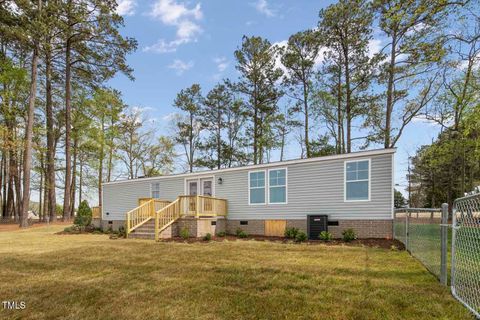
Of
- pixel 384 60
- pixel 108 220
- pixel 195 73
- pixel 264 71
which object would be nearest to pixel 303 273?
pixel 108 220

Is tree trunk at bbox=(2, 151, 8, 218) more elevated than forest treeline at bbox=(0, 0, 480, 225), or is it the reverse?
forest treeline at bbox=(0, 0, 480, 225)

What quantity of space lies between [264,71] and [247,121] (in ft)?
13.0

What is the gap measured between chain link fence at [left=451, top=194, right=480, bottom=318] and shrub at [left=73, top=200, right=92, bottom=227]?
16.4 metres

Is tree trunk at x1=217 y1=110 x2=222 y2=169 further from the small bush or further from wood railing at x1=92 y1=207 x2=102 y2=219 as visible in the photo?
the small bush

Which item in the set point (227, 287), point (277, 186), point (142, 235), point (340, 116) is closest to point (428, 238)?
point (227, 287)

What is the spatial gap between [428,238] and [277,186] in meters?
6.50

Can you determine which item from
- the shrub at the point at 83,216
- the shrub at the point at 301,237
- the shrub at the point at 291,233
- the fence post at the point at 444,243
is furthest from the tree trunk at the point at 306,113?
the fence post at the point at 444,243

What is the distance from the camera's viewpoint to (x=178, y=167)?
2828 cm

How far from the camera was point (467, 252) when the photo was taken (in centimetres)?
365

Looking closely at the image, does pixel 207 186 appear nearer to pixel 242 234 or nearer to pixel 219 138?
pixel 242 234

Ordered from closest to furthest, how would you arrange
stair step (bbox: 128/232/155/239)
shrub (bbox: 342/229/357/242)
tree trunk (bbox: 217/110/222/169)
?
shrub (bbox: 342/229/357/242)
stair step (bbox: 128/232/155/239)
tree trunk (bbox: 217/110/222/169)

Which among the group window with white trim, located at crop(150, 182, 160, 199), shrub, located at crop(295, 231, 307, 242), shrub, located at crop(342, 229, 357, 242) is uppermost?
window with white trim, located at crop(150, 182, 160, 199)

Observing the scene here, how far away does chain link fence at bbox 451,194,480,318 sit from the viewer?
3.17 meters

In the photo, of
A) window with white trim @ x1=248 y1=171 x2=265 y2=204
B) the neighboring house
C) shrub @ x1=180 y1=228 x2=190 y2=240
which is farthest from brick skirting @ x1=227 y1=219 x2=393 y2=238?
shrub @ x1=180 y1=228 x2=190 y2=240
